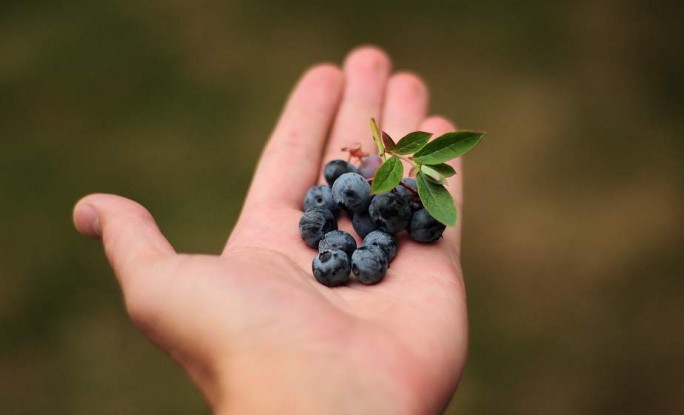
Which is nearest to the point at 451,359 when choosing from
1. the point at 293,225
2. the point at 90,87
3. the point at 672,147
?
the point at 293,225

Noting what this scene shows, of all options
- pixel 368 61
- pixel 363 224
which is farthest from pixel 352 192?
pixel 368 61

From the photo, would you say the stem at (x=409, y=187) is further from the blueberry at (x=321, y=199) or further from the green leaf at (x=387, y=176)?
the blueberry at (x=321, y=199)

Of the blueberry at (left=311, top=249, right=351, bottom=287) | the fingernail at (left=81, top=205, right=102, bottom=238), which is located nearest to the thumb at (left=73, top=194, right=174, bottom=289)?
the fingernail at (left=81, top=205, right=102, bottom=238)

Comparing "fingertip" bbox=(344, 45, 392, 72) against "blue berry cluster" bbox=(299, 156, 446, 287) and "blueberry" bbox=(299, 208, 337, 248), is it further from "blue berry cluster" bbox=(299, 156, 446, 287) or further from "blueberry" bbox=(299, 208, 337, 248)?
Answer: "blueberry" bbox=(299, 208, 337, 248)

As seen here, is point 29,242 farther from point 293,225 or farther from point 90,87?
point 293,225

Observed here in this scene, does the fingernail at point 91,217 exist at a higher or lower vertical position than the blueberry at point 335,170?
lower

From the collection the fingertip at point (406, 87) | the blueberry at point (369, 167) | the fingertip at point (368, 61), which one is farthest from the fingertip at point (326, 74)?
the blueberry at point (369, 167)

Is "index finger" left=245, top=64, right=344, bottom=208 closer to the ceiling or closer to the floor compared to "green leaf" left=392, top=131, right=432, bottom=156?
closer to the floor
